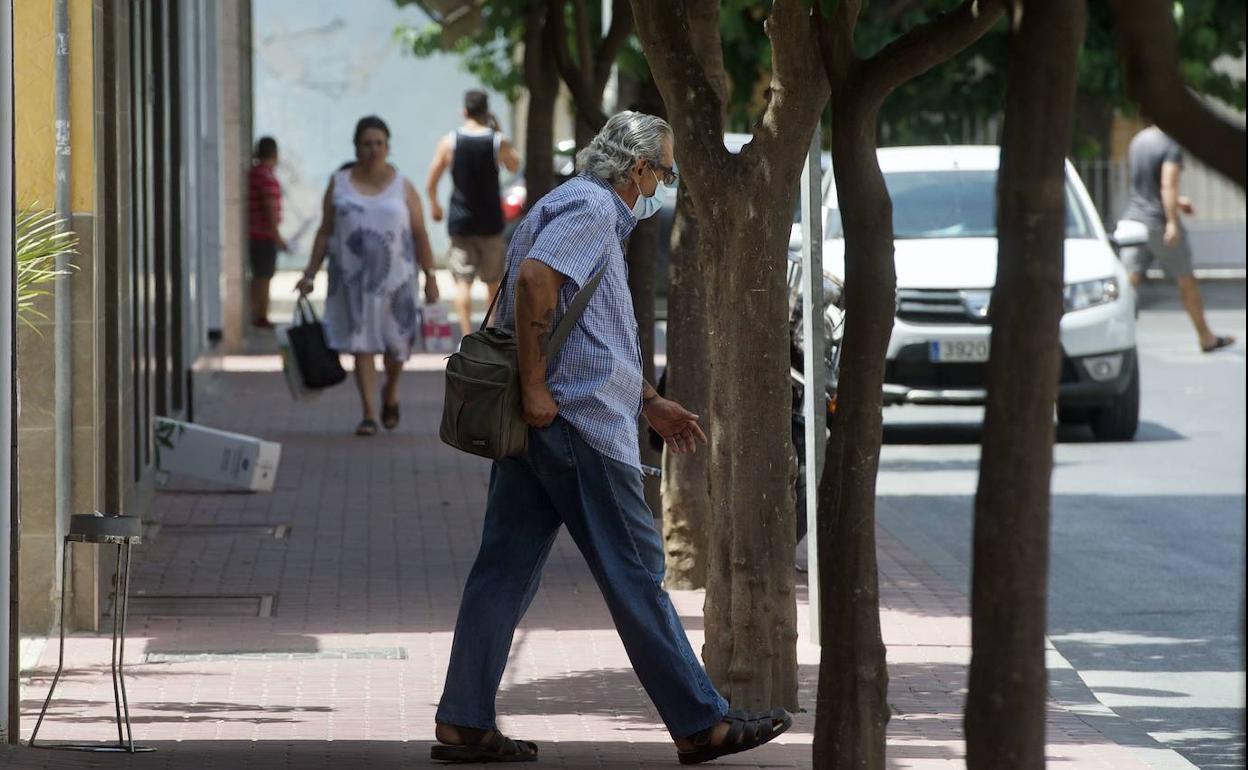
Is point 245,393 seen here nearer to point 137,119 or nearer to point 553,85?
point 553,85

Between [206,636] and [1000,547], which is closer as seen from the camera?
[1000,547]

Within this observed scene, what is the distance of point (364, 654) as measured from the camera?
805 cm

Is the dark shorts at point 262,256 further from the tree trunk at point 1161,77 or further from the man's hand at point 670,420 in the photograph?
the tree trunk at point 1161,77

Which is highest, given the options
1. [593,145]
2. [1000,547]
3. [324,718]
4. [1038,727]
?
[593,145]

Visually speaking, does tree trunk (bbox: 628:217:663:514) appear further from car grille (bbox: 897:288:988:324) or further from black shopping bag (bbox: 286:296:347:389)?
car grille (bbox: 897:288:988:324)

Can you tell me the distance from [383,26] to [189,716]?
31623 millimetres

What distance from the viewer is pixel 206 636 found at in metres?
8.39

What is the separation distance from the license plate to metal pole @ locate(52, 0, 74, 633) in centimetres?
777

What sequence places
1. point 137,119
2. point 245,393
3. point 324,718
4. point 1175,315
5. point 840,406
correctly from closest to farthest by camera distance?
point 840,406, point 324,718, point 137,119, point 245,393, point 1175,315

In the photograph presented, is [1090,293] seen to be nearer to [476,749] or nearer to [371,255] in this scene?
[371,255]

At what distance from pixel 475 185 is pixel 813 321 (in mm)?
11674

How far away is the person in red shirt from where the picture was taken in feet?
77.5

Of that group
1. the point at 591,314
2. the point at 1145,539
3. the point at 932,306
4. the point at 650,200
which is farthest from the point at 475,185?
the point at 591,314

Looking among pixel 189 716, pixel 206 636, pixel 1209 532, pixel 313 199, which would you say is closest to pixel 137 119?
pixel 206 636
